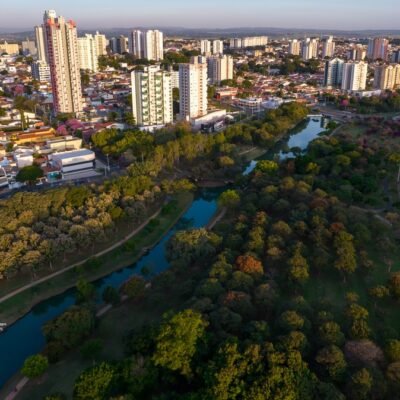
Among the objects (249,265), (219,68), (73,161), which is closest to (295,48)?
(219,68)

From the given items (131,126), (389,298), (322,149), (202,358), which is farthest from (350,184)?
(131,126)

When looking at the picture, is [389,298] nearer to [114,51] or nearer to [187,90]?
[187,90]

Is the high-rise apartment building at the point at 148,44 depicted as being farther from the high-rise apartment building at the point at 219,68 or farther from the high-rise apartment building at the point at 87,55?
the high-rise apartment building at the point at 219,68

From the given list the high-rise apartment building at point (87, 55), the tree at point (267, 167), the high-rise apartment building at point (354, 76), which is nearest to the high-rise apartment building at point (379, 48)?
the high-rise apartment building at point (354, 76)

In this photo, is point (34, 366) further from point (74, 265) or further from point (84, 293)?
point (74, 265)

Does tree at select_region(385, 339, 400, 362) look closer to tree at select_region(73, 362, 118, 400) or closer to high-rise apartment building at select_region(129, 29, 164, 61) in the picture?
tree at select_region(73, 362, 118, 400)
